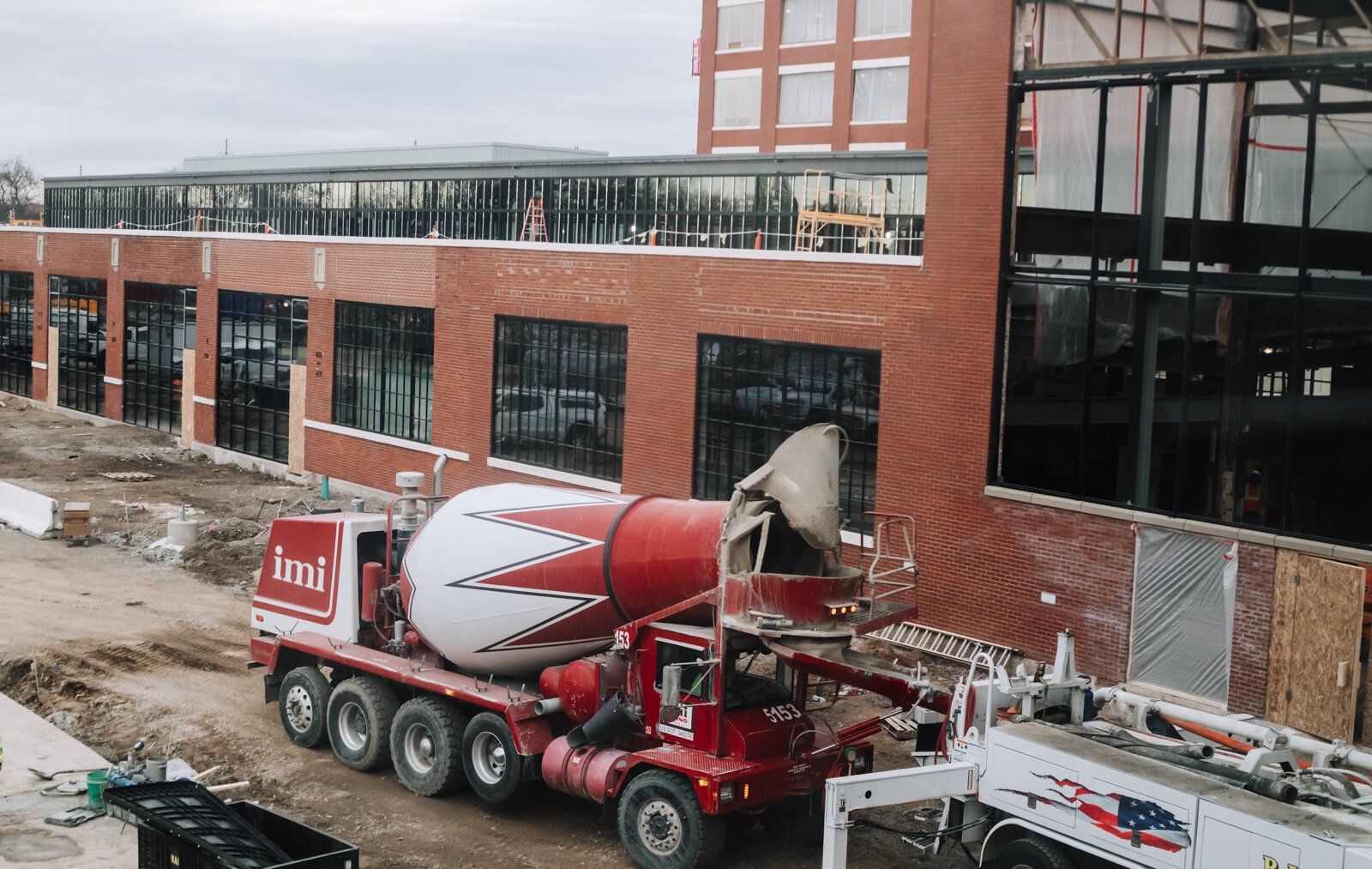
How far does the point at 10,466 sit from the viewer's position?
4125cm

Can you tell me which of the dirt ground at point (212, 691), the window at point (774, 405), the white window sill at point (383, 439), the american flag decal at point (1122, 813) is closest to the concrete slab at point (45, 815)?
the dirt ground at point (212, 691)

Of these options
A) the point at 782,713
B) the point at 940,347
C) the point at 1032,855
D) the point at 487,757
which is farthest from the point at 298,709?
the point at 940,347

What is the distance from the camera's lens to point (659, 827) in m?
13.3

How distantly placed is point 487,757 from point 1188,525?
10507mm

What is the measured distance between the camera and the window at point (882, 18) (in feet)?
174

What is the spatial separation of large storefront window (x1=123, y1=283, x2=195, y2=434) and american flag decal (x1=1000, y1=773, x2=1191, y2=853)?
3904cm

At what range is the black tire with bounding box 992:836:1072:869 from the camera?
11398 mm

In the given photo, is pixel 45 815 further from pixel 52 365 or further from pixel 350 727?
pixel 52 365

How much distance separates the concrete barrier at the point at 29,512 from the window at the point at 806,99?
1364 inches

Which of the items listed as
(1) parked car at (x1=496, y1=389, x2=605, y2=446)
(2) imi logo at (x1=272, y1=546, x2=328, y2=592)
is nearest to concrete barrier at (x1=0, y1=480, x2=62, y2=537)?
(1) parked car at (x1=496, y1=389, x2=605, y2=446)

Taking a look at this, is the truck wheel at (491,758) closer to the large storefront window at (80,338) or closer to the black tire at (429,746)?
the black tire at (429,746)

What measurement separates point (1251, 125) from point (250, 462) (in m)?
31.4

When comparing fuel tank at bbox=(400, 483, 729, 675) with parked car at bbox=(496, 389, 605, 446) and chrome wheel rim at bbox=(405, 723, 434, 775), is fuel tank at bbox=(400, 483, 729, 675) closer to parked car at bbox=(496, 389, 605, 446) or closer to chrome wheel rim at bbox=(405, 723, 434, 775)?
chrome wheel rim at bbox=(405, 723, 434, 775)

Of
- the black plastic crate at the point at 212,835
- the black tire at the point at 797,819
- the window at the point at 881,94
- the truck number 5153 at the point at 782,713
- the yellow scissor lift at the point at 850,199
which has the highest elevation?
the window at the point at 881,94
